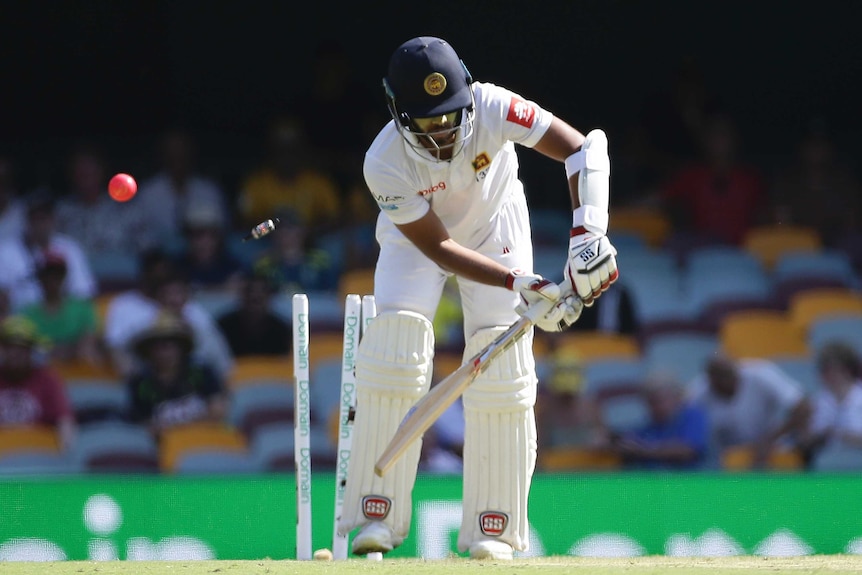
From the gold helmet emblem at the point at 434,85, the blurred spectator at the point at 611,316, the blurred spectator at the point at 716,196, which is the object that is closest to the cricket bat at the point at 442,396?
the gold helmet emblem at the point at 434,85

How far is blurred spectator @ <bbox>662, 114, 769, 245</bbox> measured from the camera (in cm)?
886

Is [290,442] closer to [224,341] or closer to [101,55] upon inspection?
[224,341]

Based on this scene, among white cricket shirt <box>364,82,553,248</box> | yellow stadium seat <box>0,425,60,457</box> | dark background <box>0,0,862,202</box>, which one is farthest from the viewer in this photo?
dark background <box>0,0,862,202</box>

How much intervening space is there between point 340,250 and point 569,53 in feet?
7.30

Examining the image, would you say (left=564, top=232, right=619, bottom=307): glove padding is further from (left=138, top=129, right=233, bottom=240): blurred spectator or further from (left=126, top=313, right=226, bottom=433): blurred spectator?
(left=138, top=129, right=233, bottom=240): blurred spectator

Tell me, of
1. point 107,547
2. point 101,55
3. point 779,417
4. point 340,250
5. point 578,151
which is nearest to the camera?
point 578,151

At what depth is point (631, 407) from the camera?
786cm

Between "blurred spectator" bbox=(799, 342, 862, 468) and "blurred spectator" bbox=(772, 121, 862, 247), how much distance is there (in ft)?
4.63

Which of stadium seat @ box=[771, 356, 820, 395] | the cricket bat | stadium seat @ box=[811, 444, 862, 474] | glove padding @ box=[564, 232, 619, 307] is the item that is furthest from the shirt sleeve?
stadium seat @ box=[771, 356, 820, 395]

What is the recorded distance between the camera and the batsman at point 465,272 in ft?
14.3

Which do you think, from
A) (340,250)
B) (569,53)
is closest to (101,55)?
(340,250)

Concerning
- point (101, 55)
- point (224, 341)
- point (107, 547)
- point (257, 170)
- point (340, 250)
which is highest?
point (101, 55)

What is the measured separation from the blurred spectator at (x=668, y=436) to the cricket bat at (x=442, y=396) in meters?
3.23

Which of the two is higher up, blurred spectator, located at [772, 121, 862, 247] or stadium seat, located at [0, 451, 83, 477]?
blurred spectator, located at [772, 121, 862, 247]
